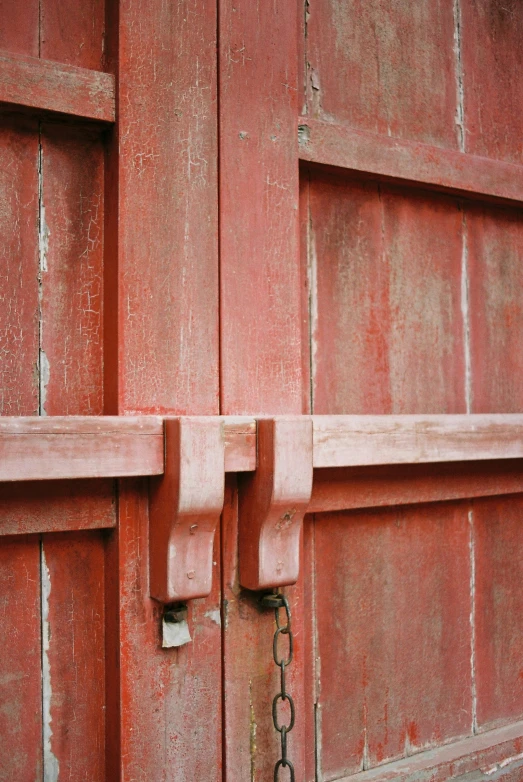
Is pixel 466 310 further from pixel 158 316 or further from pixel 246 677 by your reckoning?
pixel 246 677

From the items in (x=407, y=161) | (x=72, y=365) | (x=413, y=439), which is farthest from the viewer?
(x=407, y=161)

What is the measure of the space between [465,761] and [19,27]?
1311mm

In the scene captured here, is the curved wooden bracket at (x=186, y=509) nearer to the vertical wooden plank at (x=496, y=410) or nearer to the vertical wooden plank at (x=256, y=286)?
the vertical wooden plank at (x=256, y=286)

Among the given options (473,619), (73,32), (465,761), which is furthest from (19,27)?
(465,761)

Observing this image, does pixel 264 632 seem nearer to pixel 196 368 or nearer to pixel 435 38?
pixel 196 368

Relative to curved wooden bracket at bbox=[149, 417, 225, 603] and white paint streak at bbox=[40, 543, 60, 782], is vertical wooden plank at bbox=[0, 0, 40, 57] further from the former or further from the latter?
white paint streak at bbox=[40, 543, 60, 782]

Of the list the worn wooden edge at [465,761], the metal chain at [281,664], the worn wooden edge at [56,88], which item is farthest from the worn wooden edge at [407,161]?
the worn wooden edge at [465,761]

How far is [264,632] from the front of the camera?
96 centimetres

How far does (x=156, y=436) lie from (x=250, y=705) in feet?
1.36

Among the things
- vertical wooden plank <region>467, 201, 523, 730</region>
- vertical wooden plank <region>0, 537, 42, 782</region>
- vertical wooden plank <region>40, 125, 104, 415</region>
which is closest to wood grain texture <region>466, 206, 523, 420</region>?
vertical wooden plank <region>467, 201, 523, 730</region>

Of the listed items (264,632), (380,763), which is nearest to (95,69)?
(264,632)

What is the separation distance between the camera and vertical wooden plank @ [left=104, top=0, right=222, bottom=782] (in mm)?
861

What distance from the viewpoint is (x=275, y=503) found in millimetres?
882

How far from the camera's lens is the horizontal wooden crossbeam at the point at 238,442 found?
75cm
